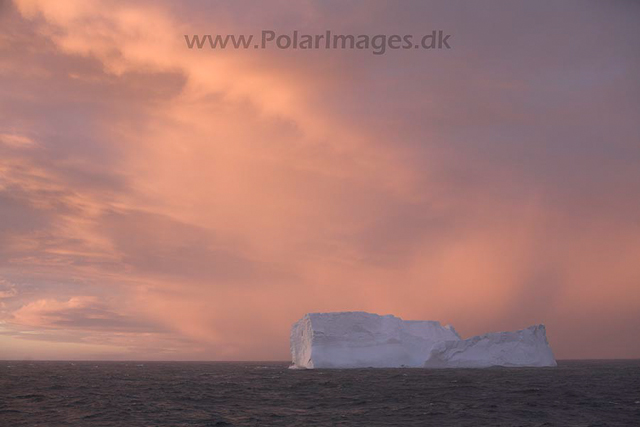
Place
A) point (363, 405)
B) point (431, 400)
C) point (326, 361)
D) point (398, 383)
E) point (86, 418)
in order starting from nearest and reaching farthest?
point (86, 418) < point (363, 405) < point (431, 400) < point (398, 383) < point (326, 361)

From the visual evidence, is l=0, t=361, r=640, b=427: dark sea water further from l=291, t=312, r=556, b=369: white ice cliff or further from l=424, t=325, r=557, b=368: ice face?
l=424, t=325, r=557, b=368: ice face

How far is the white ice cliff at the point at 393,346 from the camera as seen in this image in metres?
74.2

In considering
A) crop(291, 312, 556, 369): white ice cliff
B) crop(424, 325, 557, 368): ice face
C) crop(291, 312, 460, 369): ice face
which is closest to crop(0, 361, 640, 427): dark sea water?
crop(291, 312, 460, 369): ice face

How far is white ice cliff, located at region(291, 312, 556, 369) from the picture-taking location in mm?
74250

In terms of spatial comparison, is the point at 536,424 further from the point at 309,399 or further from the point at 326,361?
the point at 326,361

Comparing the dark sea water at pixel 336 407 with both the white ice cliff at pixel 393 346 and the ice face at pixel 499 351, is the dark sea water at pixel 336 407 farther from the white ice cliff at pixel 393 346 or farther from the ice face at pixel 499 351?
the ice face at pixel 499 351

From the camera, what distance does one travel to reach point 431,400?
33312 millimetres

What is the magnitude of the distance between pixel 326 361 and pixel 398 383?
28.3 m

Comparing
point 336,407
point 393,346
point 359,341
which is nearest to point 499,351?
point 393,346

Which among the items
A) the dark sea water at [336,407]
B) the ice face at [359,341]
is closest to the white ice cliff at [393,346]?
the ice face at [359,341]

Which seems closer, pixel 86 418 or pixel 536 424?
pixel 536 424

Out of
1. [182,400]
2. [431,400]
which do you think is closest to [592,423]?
[431,400]

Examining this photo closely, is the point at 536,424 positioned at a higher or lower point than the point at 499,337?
lower

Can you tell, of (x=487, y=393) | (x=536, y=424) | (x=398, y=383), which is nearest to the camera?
(x=536, y=424)
